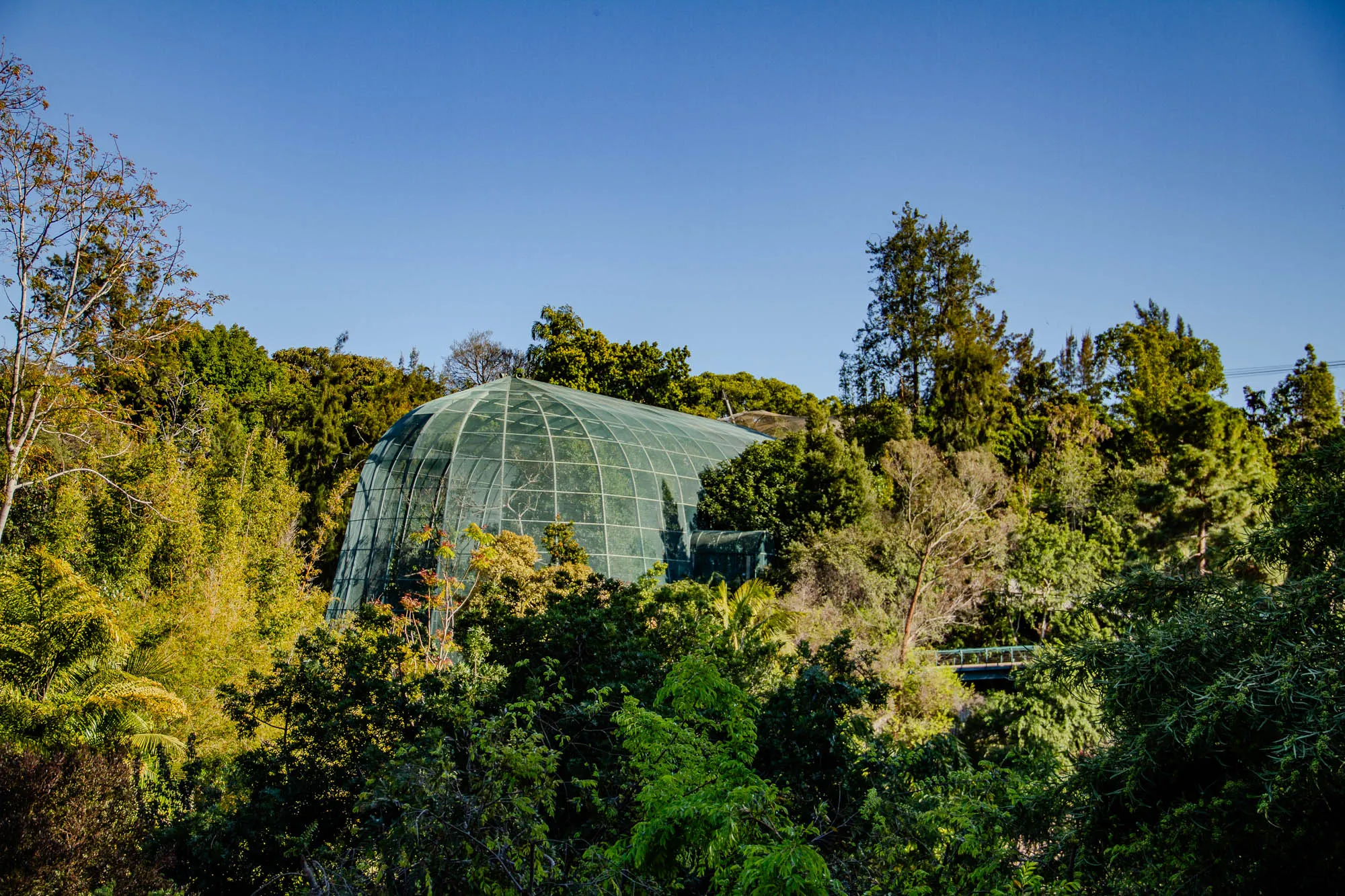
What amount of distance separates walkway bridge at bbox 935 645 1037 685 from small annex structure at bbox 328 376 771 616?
5870 mm

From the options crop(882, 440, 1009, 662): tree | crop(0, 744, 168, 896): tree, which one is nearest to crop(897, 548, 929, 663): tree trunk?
crop(882, 440, 1009, 662): tree

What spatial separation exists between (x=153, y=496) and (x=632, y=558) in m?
10.9

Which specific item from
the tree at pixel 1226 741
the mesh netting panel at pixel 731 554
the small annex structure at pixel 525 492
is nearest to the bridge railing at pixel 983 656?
the mesh netting panel at pixel 731 554

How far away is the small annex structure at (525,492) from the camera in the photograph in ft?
67.3

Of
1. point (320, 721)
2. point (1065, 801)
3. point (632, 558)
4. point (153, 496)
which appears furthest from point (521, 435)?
point (1065, 801)

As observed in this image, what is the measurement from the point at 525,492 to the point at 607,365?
22.0m

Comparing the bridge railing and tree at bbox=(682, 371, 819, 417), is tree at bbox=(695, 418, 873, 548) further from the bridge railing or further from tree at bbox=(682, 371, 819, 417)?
tree at bbox=(682, 371, 819, 417)

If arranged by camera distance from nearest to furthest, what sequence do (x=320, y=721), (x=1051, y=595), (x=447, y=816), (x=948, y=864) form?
1. (x=447, y=816)
2. (x=948, y=864)
3. (x=320, y=721)
4. (x=1051, y=595)

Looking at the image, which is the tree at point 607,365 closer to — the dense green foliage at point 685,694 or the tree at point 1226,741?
the dense green foliage at point 685,694

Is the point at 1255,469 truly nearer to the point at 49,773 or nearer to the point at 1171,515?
the point at 1171,515

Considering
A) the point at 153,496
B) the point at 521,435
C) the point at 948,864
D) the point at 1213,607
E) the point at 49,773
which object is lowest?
the point at 948,864

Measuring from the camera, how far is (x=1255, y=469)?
24188mm

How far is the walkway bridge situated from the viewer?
863 inches

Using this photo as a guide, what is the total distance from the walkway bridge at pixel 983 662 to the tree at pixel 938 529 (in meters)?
1.26
